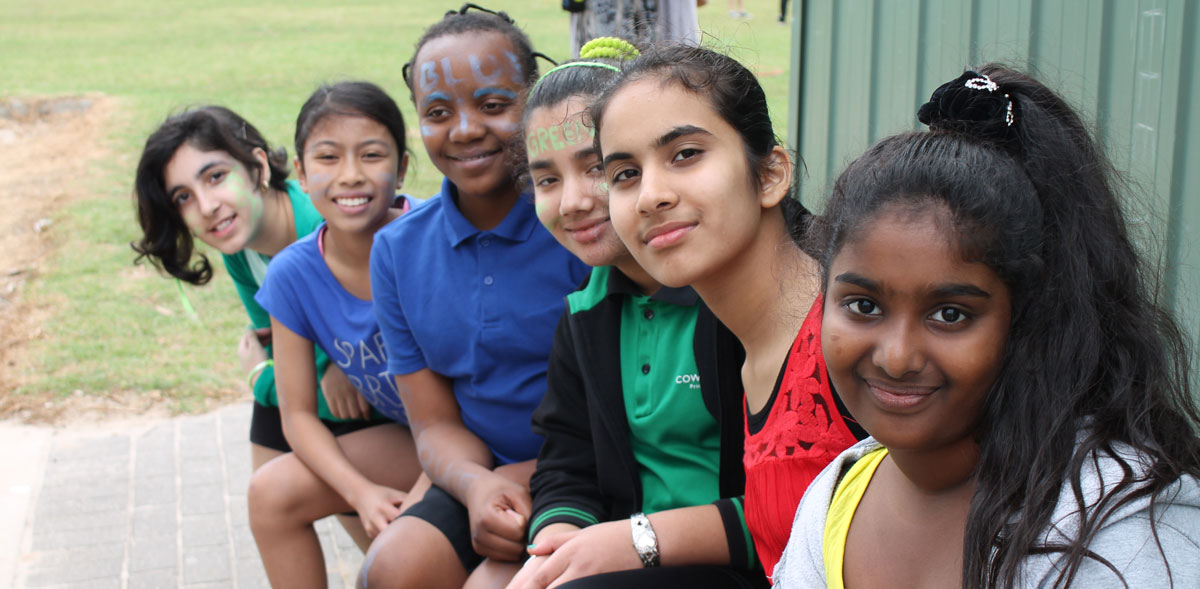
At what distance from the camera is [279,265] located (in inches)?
114

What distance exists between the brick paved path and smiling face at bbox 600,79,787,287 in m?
2.05

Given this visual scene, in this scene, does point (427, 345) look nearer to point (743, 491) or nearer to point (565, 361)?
point (565, 361)

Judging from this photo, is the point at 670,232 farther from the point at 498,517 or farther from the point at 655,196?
the point at 498,517

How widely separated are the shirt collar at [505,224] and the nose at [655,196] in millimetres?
821

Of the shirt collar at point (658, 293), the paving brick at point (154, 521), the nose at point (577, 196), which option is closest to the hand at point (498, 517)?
the shirt collar at point (658, 293)

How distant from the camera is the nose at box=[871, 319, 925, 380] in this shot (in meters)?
1.23

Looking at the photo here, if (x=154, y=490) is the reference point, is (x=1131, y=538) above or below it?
above

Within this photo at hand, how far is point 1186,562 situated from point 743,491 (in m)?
0.94

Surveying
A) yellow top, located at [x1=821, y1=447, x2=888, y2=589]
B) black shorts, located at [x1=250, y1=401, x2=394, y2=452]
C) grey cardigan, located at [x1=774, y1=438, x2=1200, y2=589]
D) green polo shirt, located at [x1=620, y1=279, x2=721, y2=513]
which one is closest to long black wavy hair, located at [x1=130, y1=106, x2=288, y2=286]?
black shorts, located at [x1=250, y1=401, x2=394, y2=452]

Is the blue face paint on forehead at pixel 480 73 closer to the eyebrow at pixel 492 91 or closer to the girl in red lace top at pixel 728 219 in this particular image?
the eyebrow at pixel 492 91

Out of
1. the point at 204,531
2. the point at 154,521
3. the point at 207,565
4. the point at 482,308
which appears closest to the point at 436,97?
the point at 482,308

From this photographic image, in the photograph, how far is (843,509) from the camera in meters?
1.48

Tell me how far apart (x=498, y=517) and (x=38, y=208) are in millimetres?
8151

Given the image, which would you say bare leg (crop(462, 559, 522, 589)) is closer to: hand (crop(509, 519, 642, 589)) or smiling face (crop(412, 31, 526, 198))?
hand (crop(509, 519, 642, 589))
